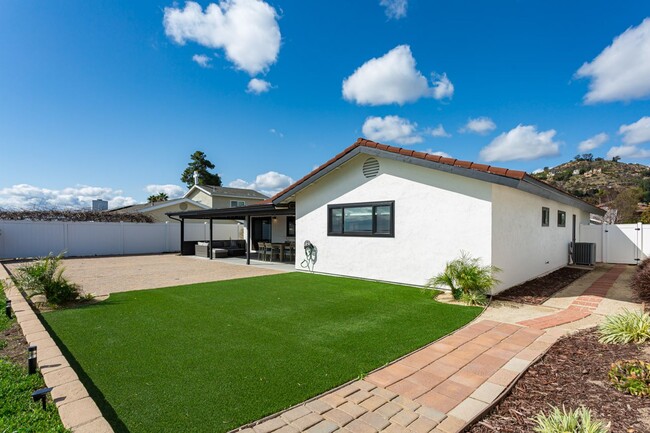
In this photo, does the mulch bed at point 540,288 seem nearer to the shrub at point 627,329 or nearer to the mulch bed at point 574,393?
the shrub at point 627,329

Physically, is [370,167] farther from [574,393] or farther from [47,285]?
[47,285]

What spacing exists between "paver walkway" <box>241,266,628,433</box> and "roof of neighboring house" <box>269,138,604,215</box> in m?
3.36

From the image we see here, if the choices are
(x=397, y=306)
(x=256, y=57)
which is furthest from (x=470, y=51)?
(x=397, y=306)

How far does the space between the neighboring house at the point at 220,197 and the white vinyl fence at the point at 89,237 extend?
28.7 ft

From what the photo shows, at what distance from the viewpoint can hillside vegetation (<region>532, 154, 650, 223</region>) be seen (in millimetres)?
31281

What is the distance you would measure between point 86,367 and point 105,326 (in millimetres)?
1916

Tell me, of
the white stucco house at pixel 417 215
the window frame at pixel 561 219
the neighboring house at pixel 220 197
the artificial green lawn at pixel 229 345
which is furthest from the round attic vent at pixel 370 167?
the neighboring house at pixel 220 197

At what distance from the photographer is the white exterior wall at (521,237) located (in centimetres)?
799

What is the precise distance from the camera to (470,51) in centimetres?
1328

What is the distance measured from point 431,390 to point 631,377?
6.40 feet

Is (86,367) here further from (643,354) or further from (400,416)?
(643,354)

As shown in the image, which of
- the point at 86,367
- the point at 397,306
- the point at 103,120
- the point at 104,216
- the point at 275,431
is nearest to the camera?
the point at 275,431

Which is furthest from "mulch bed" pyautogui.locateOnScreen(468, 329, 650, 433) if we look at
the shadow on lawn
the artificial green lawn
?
the shadow on lawn

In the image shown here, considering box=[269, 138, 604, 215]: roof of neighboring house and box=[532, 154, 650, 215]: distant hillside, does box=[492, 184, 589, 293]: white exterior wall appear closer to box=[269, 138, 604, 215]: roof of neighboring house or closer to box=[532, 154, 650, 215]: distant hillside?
box=[269, 138, 604, 215]: roof of neighboring house
